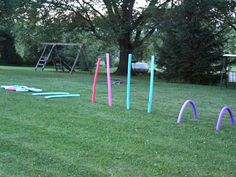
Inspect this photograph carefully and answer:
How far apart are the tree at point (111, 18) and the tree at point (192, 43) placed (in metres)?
2.51

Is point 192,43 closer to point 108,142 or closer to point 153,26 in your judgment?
point 153,26

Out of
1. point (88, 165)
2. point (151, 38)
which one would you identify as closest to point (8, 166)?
point (88, 165)

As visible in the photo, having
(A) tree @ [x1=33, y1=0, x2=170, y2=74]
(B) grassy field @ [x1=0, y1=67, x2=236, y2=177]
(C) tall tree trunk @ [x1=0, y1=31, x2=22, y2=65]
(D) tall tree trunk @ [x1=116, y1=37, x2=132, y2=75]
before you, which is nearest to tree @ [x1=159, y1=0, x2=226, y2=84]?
(A) tree @ [x1=33, y1=0, x2=170, y2=74]

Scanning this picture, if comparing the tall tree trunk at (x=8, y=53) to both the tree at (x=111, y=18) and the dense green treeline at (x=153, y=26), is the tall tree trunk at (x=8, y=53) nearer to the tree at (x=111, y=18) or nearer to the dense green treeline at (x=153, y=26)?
the dense green treeline at (x=153, y=26)

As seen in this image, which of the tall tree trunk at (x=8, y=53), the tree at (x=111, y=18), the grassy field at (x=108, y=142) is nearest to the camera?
the grassy field at (x=108, y=142)

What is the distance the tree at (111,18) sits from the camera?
865 inches

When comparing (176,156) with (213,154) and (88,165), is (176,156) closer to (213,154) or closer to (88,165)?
(213,154)

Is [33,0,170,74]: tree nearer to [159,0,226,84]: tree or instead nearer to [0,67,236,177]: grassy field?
[159,0,226,84]: tree

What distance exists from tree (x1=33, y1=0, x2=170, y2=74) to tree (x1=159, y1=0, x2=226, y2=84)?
8.25 feet

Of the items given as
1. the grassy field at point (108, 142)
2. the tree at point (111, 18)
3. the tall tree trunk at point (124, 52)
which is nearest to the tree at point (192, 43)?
the tree at point (111, 18)

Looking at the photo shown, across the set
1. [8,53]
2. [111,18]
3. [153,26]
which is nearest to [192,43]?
[153,26]

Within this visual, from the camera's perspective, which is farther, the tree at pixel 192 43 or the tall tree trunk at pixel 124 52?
the tall tree trunk at pixel 124 52

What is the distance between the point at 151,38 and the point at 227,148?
19920 mm

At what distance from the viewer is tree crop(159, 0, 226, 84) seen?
712 inches
